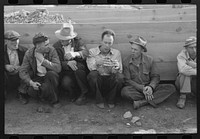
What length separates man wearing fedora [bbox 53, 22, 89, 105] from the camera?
182 inches

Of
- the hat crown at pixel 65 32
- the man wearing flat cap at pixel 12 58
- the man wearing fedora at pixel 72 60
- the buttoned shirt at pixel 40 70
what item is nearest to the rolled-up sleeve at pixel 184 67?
the man wearing fedora at pixel 72 60

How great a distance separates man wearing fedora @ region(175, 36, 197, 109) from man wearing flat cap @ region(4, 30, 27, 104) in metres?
2.08

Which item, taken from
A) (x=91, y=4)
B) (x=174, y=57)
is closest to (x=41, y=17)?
(x=91, y=4)

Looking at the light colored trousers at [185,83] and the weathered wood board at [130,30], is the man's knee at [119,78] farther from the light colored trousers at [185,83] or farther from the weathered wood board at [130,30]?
the light colored trousers at [185,83]

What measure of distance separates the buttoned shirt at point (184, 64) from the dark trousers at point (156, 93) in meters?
Result: 0.26

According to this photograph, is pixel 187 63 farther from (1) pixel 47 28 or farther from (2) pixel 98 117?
(1) pixel 47 28

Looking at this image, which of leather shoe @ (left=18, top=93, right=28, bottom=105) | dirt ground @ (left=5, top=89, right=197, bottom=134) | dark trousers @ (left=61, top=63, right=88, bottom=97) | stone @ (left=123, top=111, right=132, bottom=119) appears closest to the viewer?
dirt ground @ (left=5, top=89, right=197, bottom=134)

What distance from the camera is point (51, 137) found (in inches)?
170

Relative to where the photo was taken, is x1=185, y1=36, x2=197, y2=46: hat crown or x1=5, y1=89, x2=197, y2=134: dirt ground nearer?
x1=5, y1=89, x2=197, y2=134: dirt ground

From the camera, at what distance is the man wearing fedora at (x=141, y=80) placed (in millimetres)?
4598

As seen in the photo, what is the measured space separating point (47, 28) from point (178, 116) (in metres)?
2.09

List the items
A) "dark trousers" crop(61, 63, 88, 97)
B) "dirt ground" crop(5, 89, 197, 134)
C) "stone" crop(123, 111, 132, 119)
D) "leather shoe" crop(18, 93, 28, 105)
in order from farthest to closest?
"leather shoe" crop(18, 93, 28, 105), "dark trousers" crop(61, 63, 88, 97), "stone" crop(123, 111, 132, 119), "dirt ground" crop(5, 89, 197, 134)

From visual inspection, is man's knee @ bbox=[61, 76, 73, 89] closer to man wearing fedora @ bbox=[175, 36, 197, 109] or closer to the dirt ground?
the dirt ground

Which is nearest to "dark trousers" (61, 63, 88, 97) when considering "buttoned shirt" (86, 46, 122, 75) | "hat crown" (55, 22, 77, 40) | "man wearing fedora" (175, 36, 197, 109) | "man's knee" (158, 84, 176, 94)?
"buttoned shirt" (86, 46, 122, 75)
